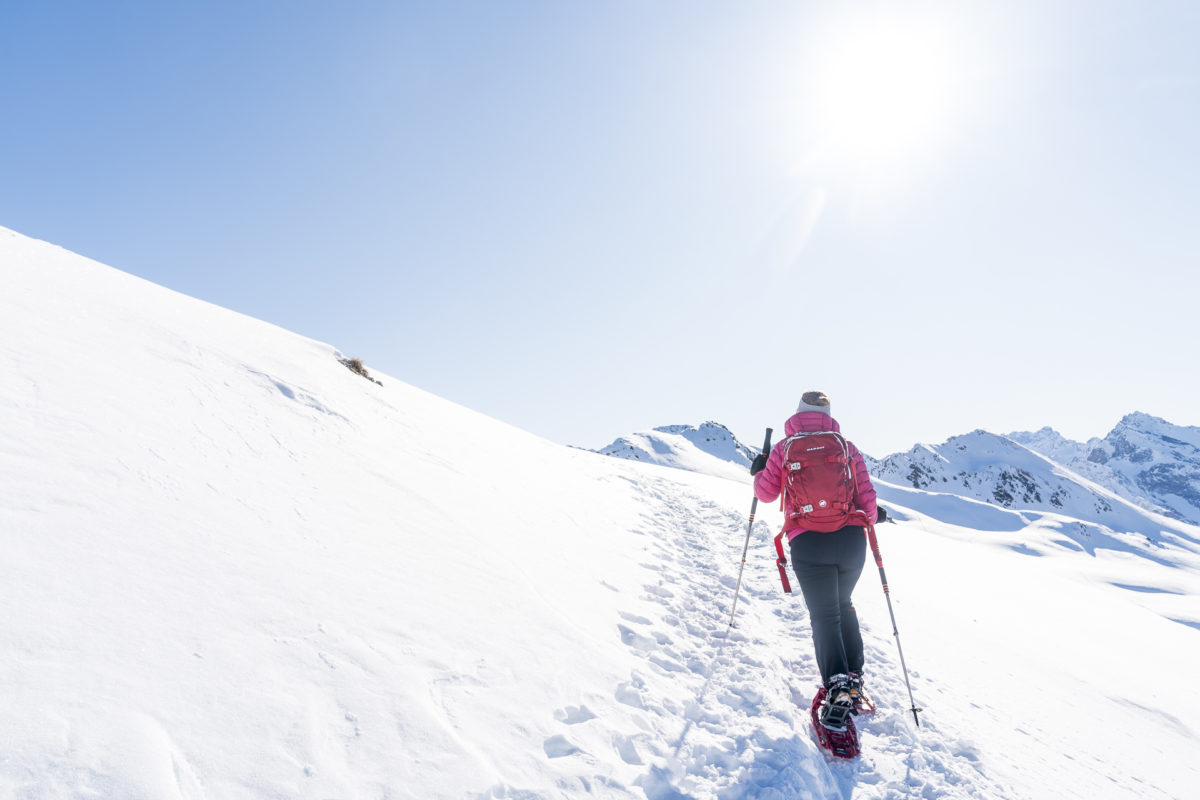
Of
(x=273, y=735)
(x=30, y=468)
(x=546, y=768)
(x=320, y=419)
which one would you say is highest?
(x=320, y=419)

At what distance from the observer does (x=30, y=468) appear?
13.1 feet

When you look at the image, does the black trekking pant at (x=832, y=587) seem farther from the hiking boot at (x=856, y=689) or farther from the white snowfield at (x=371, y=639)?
the white snowfield at (x=371, y=639)

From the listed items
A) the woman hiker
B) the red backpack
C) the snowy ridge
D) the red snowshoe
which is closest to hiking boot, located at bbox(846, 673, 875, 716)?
the woman hiker

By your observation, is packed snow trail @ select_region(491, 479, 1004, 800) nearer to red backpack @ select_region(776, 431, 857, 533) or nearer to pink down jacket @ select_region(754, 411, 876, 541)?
pink down jacket @ select_region(754, 411, 876, 541)

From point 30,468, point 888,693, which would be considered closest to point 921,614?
point 888,693

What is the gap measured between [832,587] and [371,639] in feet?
12.8

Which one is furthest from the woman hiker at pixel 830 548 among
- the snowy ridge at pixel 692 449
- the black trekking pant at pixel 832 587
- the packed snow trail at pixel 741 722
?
the snowy ridge at pixel 692 449

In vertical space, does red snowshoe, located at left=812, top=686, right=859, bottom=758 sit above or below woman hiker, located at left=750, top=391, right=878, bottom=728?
below

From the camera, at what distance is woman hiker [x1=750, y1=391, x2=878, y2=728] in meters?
4.48

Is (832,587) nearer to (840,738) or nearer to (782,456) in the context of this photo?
(840,738)

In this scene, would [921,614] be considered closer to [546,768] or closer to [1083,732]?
[1083,732]

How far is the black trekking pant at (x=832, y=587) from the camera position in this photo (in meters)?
4.63

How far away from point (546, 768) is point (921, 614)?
8412 mm

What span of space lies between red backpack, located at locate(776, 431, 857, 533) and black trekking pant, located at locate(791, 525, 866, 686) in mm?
138
